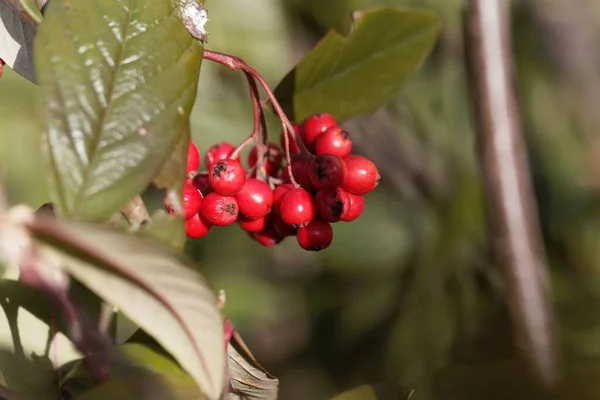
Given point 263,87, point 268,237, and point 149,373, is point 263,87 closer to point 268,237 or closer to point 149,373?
point 268,237

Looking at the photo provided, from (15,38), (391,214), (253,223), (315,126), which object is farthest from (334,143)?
(391,214)

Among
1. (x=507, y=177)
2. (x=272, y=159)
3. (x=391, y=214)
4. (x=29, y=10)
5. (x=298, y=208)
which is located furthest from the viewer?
(x=391, y=214)

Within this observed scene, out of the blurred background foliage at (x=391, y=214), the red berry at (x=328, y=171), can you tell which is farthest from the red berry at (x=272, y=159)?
the blurred background foliage at (x=391, y=214)

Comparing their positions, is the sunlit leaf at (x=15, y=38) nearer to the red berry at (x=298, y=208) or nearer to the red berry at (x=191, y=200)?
the red berry at (x=191, y=200)

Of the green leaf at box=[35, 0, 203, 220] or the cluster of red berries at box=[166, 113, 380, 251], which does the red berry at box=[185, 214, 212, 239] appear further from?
the green leaf at box=[35, 0, 203, 220]

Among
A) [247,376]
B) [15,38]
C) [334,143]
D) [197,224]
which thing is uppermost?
[15,38]

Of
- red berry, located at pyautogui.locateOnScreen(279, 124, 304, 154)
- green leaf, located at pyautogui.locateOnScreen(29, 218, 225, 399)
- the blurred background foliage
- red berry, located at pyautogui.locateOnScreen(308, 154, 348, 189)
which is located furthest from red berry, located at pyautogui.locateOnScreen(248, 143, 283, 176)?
the blurred background foliage
